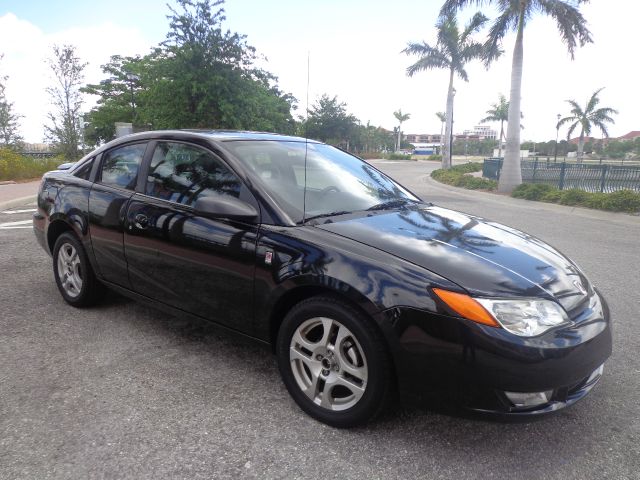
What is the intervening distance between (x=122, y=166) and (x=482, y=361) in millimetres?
2982

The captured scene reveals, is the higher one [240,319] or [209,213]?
[209,213]

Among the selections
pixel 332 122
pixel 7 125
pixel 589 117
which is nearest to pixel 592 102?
pixel 589 117

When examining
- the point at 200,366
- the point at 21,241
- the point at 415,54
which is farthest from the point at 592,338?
the point at 415,54

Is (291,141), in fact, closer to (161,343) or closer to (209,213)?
(209,213)

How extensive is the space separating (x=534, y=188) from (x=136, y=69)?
35.7 m

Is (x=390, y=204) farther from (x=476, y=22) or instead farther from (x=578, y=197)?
(x=476, y=22)

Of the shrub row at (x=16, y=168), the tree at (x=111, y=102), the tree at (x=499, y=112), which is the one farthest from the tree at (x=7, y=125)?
the tree at (x=499, y=112)

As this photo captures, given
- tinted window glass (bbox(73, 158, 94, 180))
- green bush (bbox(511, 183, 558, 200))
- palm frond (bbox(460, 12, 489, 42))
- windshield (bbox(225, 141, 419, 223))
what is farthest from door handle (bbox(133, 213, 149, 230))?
palm frond (bbox(460, 12, 489, 42))

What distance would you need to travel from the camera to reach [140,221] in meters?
3.31

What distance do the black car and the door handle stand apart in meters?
0.01

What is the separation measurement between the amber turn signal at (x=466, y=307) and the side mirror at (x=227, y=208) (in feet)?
3.65

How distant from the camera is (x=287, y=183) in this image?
9.85ft

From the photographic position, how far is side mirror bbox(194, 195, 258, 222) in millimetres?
2670

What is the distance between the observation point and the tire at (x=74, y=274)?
12.9 ft
